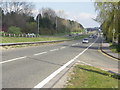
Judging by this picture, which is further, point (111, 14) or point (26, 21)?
point (26, 21)

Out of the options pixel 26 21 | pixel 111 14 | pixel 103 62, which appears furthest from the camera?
pixel 26 21

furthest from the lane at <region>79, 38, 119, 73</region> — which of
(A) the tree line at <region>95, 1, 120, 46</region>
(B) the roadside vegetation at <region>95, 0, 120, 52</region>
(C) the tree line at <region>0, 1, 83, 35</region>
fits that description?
(C) the tree line at <region>0, 1, 83, 35</region>

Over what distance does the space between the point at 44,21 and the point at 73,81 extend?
10823 cm

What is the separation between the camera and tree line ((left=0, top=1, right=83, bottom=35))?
80875 mm

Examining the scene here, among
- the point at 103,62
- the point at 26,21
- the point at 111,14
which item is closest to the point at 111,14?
the point at 111,14

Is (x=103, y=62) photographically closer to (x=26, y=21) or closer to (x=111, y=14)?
(x=111, y=14)

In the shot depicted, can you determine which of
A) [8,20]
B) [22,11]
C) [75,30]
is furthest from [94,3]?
[75,30]

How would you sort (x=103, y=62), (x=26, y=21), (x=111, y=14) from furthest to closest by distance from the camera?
1. (x=26, y=21)
2. (x=111, y=14)
3. (x=103, y=62)

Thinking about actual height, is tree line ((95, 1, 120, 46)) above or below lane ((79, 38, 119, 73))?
above

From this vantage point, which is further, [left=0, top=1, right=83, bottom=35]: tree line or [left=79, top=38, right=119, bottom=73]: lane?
[left=0, top=1, right=83, bottom=35]: tree line

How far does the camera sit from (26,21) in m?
96.2

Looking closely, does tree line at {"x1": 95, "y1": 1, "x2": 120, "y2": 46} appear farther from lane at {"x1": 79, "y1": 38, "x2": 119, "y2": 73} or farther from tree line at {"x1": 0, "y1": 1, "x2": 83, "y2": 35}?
tree line at {"x1": 0, "y1": 1, "x2": 83, "y2": 35}

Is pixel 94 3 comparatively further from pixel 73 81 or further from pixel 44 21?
pixel 44 21

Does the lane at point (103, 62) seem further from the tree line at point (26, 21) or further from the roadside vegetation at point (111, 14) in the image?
the tree line at point (26, 21)
